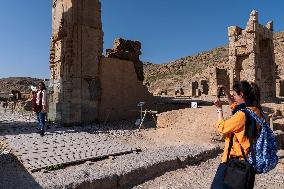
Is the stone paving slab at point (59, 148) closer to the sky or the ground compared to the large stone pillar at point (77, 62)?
closer to the ground

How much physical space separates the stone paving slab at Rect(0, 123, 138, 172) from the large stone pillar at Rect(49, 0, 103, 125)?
2792 millimetres

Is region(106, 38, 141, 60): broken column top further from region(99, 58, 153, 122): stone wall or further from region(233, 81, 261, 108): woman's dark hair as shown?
region(233, 81, 261, 108): woman's dark hair

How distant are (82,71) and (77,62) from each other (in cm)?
39

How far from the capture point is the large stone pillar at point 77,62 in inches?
460

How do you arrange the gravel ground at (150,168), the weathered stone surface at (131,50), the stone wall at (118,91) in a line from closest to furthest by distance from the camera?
the gravel ground at (150,168)
the stone wall at (118,91)
the weathered stone surface at (131,50)

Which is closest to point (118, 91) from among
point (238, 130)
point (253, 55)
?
point (253, 55)

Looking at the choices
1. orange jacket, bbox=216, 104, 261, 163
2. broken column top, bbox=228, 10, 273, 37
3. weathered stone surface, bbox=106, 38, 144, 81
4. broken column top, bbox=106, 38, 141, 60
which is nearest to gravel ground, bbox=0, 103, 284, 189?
orange jacket, bbox=216, 104, 261, 163

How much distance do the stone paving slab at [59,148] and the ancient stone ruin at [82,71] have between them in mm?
2893

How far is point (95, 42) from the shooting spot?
12.2 m

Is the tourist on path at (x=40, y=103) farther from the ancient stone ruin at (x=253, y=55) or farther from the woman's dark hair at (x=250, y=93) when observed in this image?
the ancient stone ruin at (x=253, y=55)

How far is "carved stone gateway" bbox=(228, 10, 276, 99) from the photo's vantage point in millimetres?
16516

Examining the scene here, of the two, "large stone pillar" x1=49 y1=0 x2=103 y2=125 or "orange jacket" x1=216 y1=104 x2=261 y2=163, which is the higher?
"large stone pillar" x1=49 y1=0 x2=103 y2=125

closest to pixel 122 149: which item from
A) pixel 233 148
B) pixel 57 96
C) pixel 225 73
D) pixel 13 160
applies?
pixel 13 160

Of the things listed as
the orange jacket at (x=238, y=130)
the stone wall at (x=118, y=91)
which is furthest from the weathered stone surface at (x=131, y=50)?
the orange jacket at (x=238, y=130)
